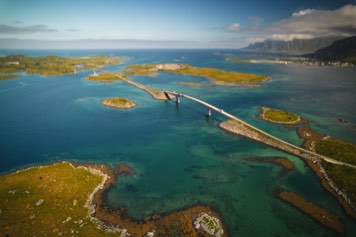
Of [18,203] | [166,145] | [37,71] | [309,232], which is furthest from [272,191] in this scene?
[37,71]

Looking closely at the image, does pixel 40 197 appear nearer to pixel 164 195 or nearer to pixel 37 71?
pixel 164 195

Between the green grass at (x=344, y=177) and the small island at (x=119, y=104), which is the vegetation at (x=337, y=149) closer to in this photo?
the green grass at (x=344, y=177)

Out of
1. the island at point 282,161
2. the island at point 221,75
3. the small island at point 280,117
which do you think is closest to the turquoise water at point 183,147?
the island at point 282,161

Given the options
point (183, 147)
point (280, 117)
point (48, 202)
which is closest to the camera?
point (48, 202)

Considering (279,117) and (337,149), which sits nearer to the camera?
(337,149)

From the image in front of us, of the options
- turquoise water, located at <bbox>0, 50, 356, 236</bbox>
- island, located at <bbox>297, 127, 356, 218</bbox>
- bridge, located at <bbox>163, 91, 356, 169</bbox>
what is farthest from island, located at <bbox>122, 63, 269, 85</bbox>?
island, located at <bbox>297, 127, 356, 218</bbox>

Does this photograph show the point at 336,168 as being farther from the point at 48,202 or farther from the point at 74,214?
the point at 48,202

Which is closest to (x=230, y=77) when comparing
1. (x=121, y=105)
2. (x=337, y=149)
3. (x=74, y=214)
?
(x=121, y=105)

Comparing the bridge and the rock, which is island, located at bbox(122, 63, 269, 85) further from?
the rock
